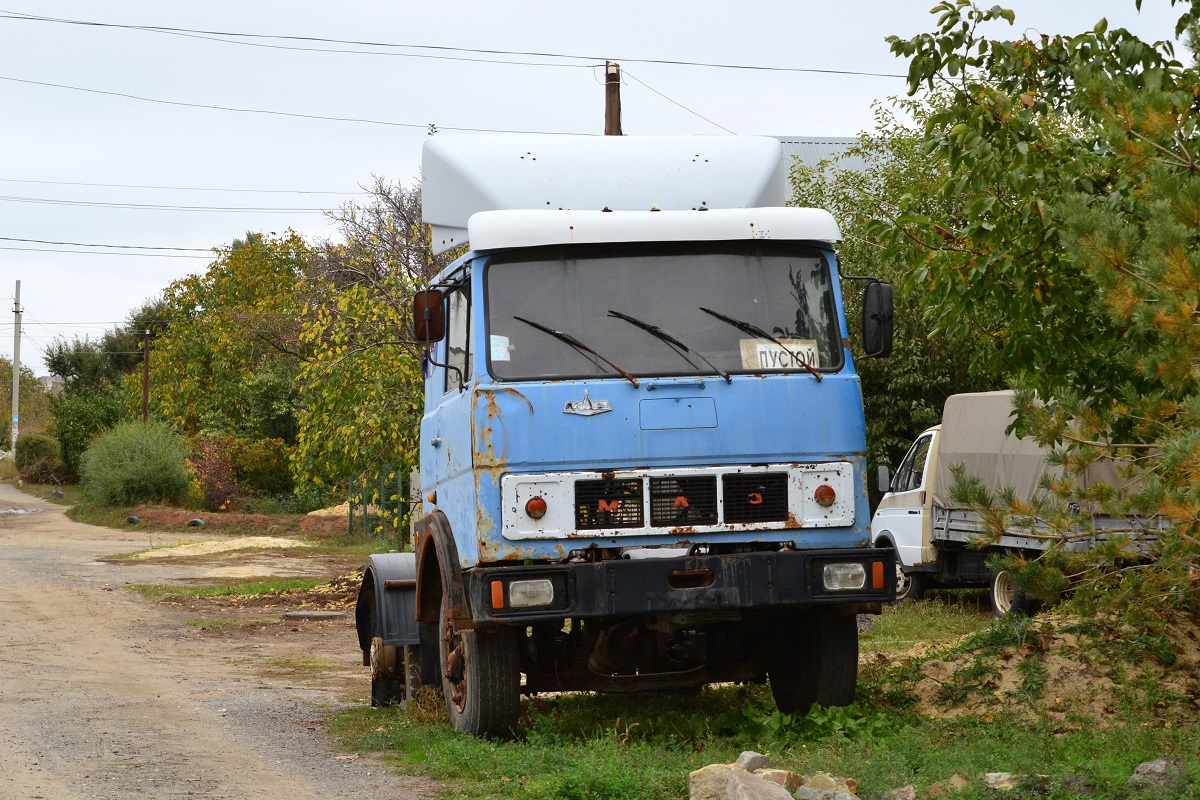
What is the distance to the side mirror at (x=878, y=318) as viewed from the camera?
7785 millimetres

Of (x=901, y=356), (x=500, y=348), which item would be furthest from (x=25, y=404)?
(x=500, y=348)

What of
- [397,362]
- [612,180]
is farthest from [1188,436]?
[397,362]

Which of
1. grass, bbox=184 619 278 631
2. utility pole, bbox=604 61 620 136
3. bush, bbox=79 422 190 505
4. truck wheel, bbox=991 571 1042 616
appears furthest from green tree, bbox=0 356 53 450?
truck wheel, bbox=991 571 1042 616

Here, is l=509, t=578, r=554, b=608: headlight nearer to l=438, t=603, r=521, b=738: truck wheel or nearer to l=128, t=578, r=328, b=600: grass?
l=438, t=603, r=521, b=738: truck wheel

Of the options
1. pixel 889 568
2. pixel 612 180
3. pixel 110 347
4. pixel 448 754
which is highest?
pixel 110 347

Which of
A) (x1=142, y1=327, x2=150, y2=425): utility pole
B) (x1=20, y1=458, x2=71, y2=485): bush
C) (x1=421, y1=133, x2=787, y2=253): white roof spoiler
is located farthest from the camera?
(x1=20, y1=458, x2=71, y2=485): bush

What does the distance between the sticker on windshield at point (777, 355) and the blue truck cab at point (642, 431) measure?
0.04 feet

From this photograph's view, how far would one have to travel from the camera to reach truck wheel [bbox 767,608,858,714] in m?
7.95

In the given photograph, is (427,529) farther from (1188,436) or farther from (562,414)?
(1188,436)

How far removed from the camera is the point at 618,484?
7305 mm

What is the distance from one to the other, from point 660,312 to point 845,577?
171 centimetres

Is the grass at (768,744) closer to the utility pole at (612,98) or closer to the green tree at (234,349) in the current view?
the utility pole at (612,98)

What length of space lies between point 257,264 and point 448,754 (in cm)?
4591

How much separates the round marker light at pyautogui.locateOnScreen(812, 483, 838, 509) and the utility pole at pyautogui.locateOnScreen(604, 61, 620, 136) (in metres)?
9.52
